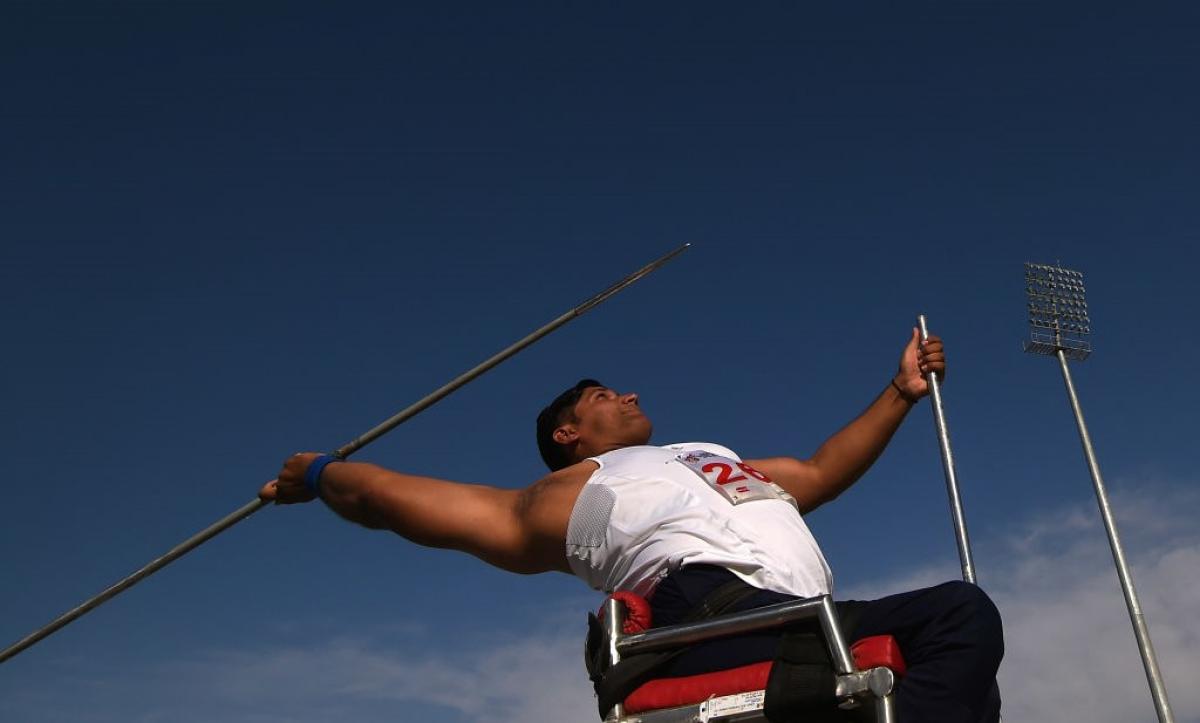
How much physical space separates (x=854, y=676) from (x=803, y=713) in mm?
175

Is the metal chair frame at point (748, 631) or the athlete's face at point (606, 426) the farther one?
the athlete's face at point (606, 426)

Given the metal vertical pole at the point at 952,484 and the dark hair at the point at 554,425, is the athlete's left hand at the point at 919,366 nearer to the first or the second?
the metal vertical pole at the point at 952,484

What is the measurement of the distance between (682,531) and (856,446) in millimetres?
1721

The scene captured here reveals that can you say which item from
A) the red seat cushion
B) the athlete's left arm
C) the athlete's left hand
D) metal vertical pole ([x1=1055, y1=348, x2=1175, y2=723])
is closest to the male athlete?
the red seat cushion

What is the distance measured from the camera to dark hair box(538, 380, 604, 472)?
17.6 feet

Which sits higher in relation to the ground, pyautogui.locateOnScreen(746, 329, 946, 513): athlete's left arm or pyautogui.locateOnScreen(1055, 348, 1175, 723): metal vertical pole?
pyautogui.locateOnScreen(1055, 348, 1175, 723): metal vertical pole

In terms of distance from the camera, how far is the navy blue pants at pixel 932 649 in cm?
293

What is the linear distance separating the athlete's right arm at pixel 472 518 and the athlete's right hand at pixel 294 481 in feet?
2.87

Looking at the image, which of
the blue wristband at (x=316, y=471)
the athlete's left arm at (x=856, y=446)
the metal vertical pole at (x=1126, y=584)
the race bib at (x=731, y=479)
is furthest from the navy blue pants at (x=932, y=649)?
the metal vertical pole at (x=1126, y=584)

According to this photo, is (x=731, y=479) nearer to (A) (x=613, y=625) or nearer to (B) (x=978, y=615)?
(A) (x=613, y=625)

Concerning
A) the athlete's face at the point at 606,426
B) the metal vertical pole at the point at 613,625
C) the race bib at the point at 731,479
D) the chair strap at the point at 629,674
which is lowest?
the chair strap at the point at 629,674

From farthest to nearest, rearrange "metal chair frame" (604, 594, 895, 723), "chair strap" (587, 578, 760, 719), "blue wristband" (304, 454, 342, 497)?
1. "blue wristband" (304, 454, 342, 497)
2. "chair strap" (587, 578, 760, 719)
3. "metal chair frame" (604, 594, 895, 723)

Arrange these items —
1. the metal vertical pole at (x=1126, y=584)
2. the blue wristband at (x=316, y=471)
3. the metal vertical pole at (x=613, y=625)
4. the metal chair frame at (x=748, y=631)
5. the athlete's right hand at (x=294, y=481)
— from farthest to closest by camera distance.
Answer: the metal vertical pole at (x=1126, y=584)
the athlete's right hand at (x=294, y=481)
the blue wristband at (x=316, y=471)
the metal vertical pole at (x=613, y=625)
the metal chair frame at (x=748, y=631)

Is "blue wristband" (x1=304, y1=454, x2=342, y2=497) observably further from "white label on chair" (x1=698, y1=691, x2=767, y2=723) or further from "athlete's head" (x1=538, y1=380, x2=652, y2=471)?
"white label on chair" (x1=698, y1=691, x2=767, y2=723)
